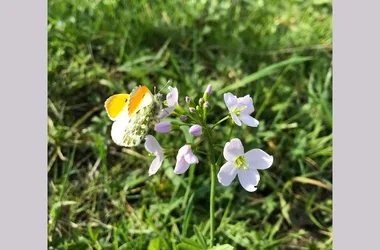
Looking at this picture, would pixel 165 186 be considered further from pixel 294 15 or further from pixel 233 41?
pixel 294 15

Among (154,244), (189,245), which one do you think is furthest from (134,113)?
(154,244)

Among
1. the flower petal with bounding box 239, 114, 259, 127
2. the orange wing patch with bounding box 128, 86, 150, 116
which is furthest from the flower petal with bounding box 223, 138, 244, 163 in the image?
the orange wing patch with bounding box 128, 86, 150, 116

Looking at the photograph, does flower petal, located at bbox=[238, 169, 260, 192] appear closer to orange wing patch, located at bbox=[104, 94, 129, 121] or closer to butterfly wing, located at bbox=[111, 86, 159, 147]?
butterfly wing, located at bbox=[111, 86, 159, 147]

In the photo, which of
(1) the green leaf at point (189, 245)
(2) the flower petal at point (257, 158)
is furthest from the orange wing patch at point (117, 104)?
(1) the green leaf at point (189, 245)

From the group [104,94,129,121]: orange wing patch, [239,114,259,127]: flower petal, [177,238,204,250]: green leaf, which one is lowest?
[177,238,204,250]: green leaf

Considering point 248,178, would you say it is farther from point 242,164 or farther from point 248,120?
point 248,120
